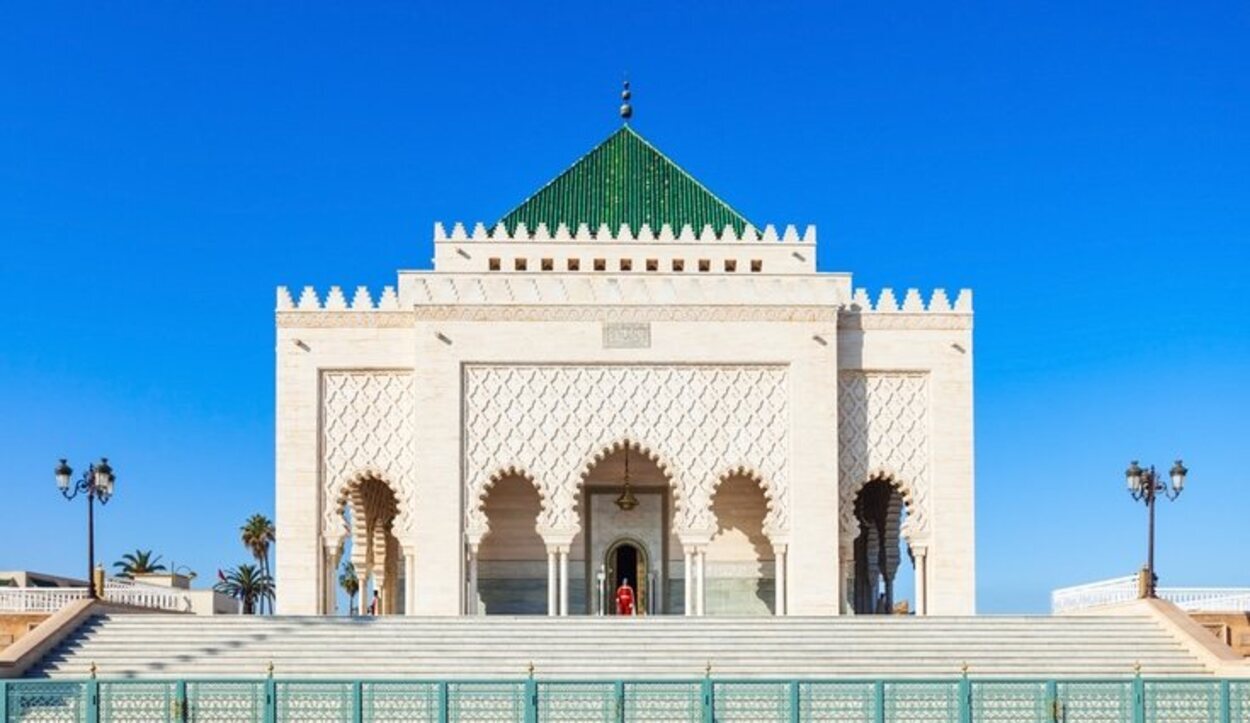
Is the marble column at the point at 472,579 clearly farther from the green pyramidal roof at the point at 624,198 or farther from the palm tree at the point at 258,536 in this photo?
the palm tree at the point at 258,536

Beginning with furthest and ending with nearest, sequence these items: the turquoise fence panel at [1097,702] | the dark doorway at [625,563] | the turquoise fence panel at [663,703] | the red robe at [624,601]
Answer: the dark doorway at [625,563]
the red robe at [624,601]
the turquoise fence panel at [1097,702]
the turquoise fence panel at [663,703]

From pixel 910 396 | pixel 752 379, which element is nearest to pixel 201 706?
pixel 752 379

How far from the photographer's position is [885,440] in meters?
23.4

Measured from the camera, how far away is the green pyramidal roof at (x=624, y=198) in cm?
2567

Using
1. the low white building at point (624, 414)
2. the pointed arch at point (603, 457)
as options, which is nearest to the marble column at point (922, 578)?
the low white building at point (624, 414)

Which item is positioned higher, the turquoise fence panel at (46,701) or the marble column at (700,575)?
the marble column at (700,575)

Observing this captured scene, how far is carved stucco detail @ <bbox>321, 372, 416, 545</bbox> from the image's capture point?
23.0m

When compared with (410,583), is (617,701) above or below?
below

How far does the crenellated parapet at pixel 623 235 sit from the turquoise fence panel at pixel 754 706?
11502 mm

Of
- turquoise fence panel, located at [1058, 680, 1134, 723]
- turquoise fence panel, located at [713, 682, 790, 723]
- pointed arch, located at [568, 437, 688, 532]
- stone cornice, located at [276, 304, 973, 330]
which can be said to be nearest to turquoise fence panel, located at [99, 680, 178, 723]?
turquoise fence panel, located at [713, 682, 790, 723]

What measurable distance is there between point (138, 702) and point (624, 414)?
10.4m

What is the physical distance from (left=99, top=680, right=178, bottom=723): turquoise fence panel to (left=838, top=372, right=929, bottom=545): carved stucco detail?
11.6 metres

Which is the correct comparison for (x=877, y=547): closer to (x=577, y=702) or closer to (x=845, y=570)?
(x=845, y=570)

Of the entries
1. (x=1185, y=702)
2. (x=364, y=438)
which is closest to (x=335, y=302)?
(x=364, y=438)
